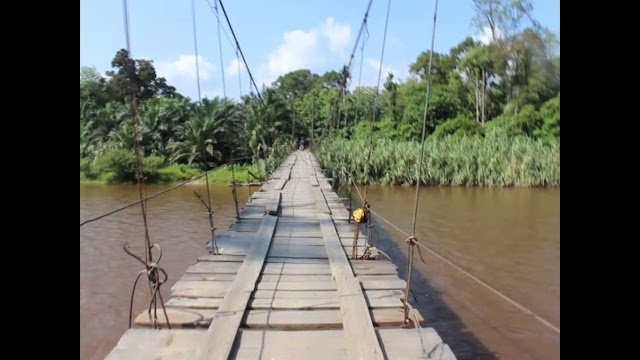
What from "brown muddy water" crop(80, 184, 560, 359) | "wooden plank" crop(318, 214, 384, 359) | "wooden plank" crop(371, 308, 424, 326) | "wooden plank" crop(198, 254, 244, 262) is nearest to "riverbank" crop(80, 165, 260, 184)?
"brown muddy water" crop(80, 184, 560, 359)

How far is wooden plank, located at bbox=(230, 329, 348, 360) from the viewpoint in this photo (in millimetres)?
1730

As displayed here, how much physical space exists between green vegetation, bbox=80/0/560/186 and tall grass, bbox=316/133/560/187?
0.10 ft

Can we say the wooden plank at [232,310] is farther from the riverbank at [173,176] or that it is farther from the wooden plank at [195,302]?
the riverbank at [173,176]

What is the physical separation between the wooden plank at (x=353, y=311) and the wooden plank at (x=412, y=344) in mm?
62

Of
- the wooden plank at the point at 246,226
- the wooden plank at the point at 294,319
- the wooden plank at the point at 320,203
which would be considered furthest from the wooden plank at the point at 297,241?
the wooden plank at the point at 294,319

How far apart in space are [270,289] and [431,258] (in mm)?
3754

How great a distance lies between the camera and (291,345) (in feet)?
5.97

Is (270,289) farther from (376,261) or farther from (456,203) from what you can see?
(456,203)

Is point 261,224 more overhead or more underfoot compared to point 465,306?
more overhead

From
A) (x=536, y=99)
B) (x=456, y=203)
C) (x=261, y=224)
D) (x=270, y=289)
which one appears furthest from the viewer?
(x=536, y=99)

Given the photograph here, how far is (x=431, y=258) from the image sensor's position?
582 centimetres

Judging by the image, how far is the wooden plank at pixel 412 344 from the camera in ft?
5.63

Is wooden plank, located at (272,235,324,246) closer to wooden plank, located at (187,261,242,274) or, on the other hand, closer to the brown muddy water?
wooden plank, located at (187,261,242,274)

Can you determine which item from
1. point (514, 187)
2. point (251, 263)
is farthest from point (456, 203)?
point (251, 263)
